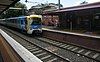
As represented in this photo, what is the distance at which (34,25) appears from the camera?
71.7ft

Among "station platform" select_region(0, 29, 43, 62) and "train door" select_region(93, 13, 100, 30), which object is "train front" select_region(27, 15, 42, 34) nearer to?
"train door" select_region(93, 13, 100, 30)

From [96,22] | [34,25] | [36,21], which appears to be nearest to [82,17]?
[96,22]

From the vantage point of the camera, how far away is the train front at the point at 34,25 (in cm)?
2156

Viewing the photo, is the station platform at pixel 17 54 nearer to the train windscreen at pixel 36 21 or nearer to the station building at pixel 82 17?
the station building at pixel 82 17

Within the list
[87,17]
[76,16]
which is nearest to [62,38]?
[87,17]

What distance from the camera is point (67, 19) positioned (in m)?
31.3

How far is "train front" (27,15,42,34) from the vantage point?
849 inches

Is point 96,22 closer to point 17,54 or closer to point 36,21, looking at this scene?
point 36,21

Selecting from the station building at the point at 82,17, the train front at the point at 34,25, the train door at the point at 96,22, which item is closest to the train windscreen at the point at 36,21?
the train front at the point at 34,25

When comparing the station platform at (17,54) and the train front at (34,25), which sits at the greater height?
the station platform at (17,54)

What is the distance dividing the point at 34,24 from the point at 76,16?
927 centimetres

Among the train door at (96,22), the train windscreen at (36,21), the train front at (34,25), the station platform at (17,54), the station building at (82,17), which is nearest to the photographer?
the station platform at (17,54)

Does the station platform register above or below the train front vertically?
above

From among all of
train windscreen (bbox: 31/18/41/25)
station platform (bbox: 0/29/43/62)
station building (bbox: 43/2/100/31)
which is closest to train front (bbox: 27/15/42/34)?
train windscreen (bbox: 31/18/41/25)
